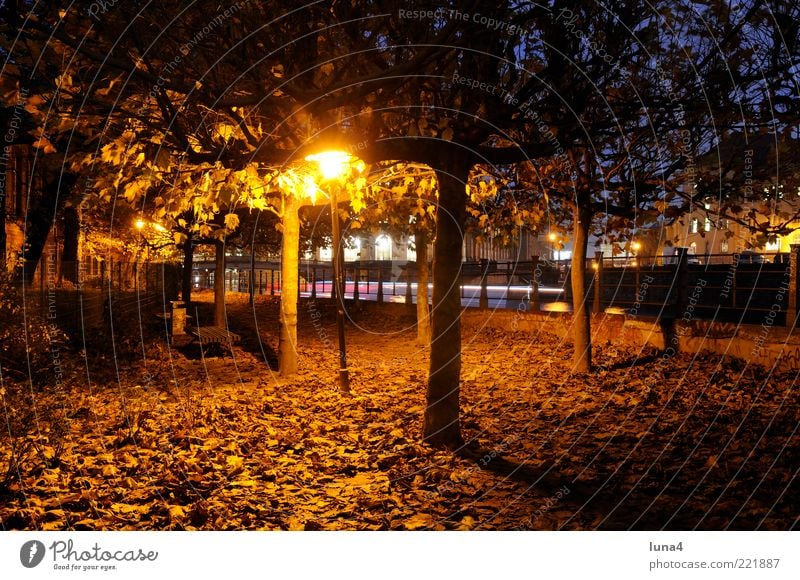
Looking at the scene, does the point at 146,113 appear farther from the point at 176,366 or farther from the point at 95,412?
the point at 176,366

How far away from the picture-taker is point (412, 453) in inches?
239

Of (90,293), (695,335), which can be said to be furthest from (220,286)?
(695,335)

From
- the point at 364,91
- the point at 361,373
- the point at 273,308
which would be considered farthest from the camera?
the point at 273,308

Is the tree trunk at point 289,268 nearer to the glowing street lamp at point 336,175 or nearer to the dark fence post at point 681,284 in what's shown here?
the glowing street lamp at point 336,175

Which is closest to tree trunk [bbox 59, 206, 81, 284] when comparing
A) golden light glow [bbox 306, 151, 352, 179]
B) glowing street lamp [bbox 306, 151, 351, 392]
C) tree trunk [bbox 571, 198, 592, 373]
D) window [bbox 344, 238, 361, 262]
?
window [bbox 344, 238, 361, 262]

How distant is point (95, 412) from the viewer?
7332 millimetres

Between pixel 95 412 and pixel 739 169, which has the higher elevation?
pixel 739 169

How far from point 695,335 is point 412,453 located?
6.69 meters

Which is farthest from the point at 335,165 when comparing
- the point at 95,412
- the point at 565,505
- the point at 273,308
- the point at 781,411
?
the point at 273,308

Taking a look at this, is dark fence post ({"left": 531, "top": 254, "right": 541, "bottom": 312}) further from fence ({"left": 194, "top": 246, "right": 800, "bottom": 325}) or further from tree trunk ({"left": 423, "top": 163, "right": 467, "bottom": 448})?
tree trunk ({"left": 423, "top": 163, "right": 467, "bottom": 448})

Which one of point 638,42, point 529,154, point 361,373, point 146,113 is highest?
point 638,42

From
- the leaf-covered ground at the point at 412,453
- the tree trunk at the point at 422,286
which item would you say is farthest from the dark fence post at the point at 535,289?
the leaf-covered ground at the point at 412,453

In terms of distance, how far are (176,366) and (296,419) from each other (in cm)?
497
